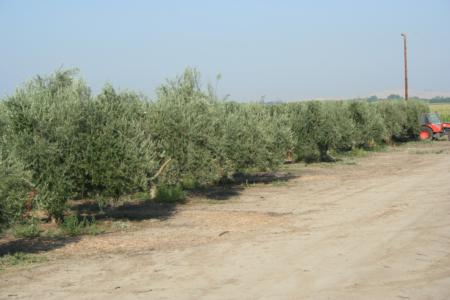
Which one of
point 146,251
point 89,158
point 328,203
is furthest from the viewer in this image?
point 328,203

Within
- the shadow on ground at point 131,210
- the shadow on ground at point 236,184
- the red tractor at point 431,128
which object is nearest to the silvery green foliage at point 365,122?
the red tractor at point 431,128

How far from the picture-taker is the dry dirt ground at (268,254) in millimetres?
8023

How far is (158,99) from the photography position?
18.3 meters

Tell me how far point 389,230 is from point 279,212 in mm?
4106

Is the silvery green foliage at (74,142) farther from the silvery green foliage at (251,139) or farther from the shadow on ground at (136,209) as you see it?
the silvery green foliage at (251,139)

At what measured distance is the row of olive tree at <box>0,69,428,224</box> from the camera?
1248 cm

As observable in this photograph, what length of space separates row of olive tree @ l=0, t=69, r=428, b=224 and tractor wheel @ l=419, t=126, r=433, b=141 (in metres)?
28.7

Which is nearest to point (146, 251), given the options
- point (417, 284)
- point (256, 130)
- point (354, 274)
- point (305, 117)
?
point (354, 274)

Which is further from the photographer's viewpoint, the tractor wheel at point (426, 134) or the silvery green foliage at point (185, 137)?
the tractor wheel at point (426, 134)

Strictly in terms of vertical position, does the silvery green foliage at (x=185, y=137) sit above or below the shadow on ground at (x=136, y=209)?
above

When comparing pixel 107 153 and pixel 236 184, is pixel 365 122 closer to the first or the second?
pixel 236 184

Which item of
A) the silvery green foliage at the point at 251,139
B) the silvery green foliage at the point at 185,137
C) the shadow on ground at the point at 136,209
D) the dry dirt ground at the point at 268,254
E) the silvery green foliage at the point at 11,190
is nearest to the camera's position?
the dry dirt ground at the point at 268,254

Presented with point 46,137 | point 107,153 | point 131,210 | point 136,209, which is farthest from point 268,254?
point 136,209

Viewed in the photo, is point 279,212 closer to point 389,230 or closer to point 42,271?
point 389,230
